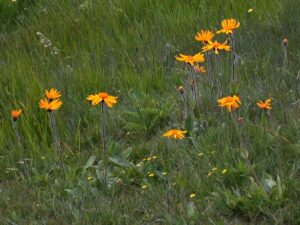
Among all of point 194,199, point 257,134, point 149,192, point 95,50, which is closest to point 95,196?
point 149,192

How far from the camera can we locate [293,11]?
15.0ft

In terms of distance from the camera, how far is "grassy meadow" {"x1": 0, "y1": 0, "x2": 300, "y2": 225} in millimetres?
3152

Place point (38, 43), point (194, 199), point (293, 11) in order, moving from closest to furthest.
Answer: point (194, 199) < point (293, 11) < point (38, 43)

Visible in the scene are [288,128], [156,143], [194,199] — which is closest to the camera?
[194,199]

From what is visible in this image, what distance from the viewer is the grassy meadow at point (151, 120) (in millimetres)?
3152

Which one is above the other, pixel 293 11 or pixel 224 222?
pixel 293 11

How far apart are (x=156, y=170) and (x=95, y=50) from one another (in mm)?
1710

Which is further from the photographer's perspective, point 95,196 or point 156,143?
point 156,143

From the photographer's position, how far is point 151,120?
395 cm

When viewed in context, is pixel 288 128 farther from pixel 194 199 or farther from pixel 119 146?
pixel 119 146

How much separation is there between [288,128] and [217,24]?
5.30ft

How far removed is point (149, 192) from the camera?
3289mm

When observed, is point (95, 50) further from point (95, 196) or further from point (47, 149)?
point (95, 196)

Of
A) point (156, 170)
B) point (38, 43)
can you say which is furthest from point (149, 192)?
point (38, 43)
